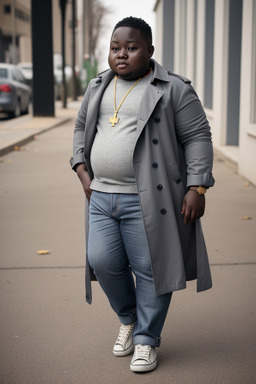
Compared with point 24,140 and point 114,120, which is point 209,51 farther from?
point 114,120

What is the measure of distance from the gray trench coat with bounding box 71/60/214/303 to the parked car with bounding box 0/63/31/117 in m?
17.6

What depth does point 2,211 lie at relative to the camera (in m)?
7.61

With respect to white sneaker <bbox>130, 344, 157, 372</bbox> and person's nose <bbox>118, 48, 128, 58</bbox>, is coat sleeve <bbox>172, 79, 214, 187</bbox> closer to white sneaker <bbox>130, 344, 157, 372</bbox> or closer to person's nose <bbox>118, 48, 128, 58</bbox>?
person's nose <bbox>118, 48, 128, 58</bbox>

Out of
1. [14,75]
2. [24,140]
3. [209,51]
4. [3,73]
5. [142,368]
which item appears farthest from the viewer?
[14,75]

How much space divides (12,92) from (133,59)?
17966 millimetres

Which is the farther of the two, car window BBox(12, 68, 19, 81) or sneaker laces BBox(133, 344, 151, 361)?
car window BBox(12, 68, 19, 81)

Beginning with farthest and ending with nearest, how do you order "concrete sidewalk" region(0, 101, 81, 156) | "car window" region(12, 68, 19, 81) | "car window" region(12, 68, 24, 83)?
"car window" region(12, 68, 24, 83) → "car window" region(12, 68, 19, 81) → "concrete sidewalk" region(0, 101, 81, 156)

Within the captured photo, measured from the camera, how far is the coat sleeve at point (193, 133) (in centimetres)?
329

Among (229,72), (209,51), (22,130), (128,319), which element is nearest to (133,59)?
(128,319)

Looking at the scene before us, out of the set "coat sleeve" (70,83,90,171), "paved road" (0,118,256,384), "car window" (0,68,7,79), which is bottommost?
"paved road" (0,118,256,384)

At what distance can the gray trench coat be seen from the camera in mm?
3275

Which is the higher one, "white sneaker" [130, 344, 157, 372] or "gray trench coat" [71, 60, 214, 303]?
"gray trench coat" [71, 60, 214, 303]

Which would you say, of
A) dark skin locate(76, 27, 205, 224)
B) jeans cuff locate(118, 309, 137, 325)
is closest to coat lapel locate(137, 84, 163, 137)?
dark skin locate(76, 27, 205, 224)

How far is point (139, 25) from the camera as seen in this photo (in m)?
3.32
